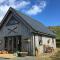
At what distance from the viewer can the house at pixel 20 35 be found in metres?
26.8

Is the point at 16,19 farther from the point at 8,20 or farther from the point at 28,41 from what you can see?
the point at 28,41

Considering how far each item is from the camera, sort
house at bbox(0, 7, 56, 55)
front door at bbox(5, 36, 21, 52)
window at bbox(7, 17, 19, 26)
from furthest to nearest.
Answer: window at bbox(7, 17, 19, 26) < front door at bbox(5, 36, 21, 52) < house at bbox(0, 7, 56, 55)

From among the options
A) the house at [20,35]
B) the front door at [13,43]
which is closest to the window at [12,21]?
the house at [20,35]

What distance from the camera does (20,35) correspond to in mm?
28062

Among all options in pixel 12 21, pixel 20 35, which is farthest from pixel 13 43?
pixel 12 21

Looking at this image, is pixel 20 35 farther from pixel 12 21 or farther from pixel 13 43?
pixel 12 21

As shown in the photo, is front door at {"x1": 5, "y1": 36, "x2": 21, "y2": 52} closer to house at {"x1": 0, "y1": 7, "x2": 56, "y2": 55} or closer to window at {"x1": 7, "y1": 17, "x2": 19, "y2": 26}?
house at {"x1": 0, "y1": 7, "x2": 56, "y2": 55}

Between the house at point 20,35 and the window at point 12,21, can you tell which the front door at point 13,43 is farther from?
the window at point 12,21

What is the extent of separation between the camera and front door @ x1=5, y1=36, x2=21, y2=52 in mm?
28347

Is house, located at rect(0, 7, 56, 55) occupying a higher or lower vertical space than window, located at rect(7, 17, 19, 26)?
lower

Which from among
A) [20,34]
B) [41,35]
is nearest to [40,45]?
[41,35]

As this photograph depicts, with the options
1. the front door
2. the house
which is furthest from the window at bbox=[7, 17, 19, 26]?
the front door

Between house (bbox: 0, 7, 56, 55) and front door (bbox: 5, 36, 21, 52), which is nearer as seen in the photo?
house (bbox: 0, 7, 56, 55)

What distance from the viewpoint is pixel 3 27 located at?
30.6 m
